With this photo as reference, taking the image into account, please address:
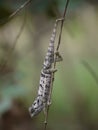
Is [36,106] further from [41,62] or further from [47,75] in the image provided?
[41,62]

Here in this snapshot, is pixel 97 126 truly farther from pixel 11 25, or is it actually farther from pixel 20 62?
pixel 11 25

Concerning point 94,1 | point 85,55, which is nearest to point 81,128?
point 85,55

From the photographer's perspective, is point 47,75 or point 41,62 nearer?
point 47,75

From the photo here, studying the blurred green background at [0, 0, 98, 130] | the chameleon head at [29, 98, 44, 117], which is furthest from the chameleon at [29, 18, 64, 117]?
the blurred green background at [0, 0, 98, 130]

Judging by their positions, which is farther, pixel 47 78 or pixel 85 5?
pixel 85 5

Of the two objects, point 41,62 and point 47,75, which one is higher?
point 41,62

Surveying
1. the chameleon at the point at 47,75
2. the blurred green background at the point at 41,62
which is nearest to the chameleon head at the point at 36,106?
the chameleon at the point at 47,75

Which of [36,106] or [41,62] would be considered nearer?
[36,106]

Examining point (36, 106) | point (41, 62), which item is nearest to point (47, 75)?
point (36, 106)
